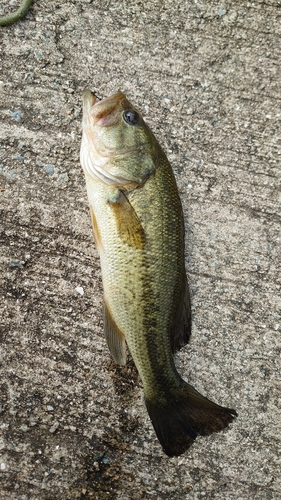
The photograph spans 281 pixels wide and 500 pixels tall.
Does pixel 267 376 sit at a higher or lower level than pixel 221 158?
lower

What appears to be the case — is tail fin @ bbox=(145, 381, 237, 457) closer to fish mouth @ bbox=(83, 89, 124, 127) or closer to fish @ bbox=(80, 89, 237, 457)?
fish @ bbox=(80, 89, 237, 457)

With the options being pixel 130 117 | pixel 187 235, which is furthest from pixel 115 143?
pixel 187 235

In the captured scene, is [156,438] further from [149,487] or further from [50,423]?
[50,423]

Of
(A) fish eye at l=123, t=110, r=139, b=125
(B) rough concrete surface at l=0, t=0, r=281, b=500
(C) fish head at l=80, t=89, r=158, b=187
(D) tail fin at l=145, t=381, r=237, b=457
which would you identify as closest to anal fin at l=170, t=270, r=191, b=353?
(B) rough concrete surface at l=0, t=0, r=281, b=500

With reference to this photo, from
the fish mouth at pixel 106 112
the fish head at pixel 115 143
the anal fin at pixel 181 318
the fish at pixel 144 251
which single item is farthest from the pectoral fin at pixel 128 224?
the fish mouth at pixel 106 112

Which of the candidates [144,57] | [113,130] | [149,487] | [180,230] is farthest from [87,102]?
[149,487]
